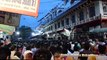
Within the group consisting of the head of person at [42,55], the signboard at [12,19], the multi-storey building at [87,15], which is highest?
the multi-storey building at [87,15]

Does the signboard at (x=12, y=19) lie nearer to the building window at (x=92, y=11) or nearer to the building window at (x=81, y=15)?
the building window at (x=92, y=11)

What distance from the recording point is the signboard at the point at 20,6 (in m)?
3.54

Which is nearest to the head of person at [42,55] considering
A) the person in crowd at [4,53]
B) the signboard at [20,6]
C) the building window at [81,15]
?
the person in crowd at [4,53]

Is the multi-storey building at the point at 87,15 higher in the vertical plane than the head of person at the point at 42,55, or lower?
higher

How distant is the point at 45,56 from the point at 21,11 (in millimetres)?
2693

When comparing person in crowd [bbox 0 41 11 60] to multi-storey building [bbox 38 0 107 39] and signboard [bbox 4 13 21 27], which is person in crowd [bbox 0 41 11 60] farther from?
multi-storey building [bbox 38 0 107 39]

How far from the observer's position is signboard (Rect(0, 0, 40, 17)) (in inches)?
139

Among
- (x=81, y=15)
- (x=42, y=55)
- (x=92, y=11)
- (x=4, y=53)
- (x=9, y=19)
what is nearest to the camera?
(x=9, y=19)

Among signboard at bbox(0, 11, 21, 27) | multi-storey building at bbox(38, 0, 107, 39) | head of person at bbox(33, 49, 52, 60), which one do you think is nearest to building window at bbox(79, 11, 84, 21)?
multi-storey building at bbox(38, 0, 107, 39)

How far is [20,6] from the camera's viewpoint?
143 inches

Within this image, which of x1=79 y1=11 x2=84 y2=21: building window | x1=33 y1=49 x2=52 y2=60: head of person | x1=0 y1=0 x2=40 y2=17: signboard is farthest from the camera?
x1=79 y1=11 x2=84 y2=21: building window

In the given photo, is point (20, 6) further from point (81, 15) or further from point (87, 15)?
point (81, 15)

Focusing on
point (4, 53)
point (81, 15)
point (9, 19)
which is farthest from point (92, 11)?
point (9, 19)

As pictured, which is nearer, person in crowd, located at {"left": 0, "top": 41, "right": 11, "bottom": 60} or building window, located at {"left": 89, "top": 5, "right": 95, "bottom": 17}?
person in crowd, located at {"left": 0, "top": 41, "right": 11, "bottom": 60}
